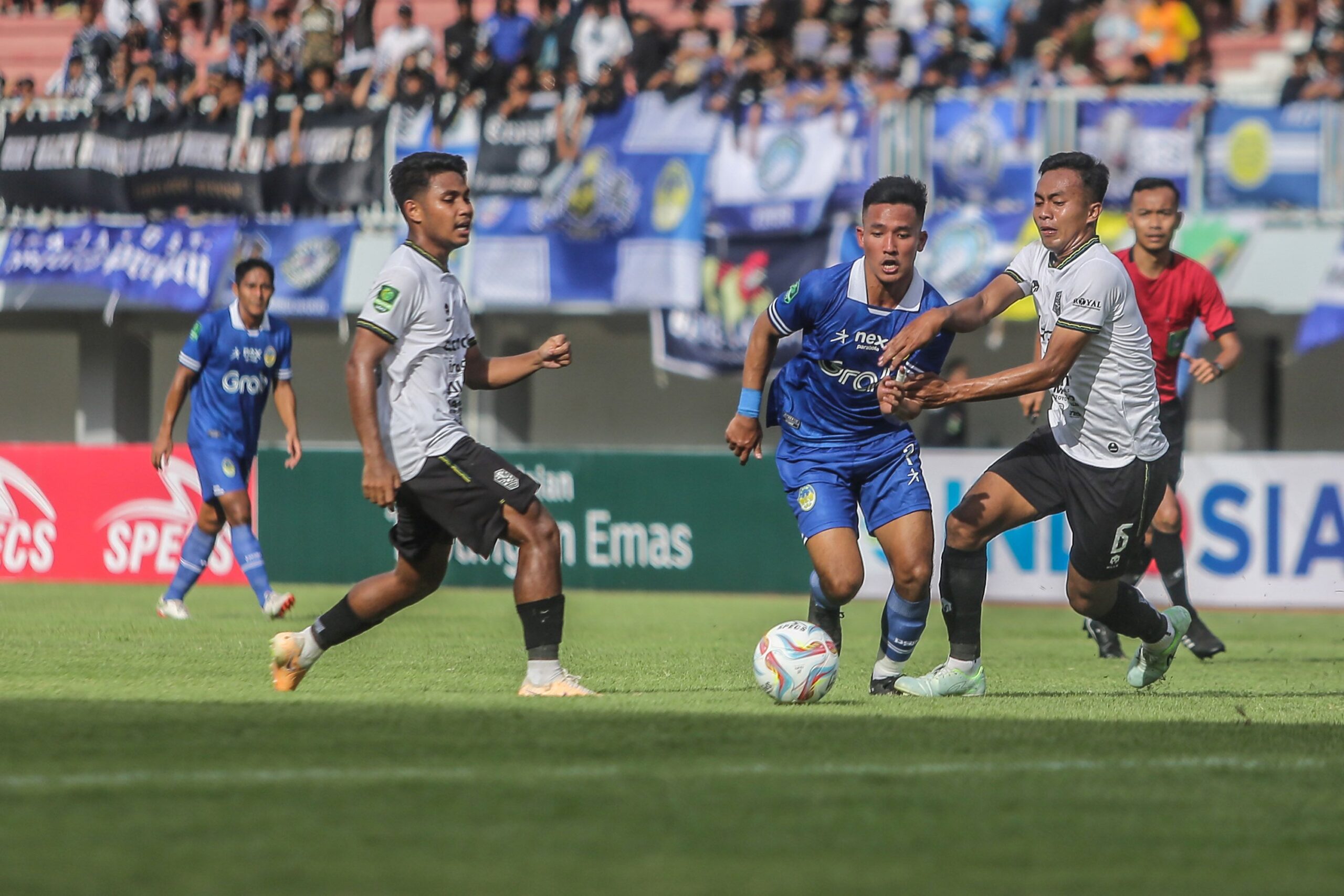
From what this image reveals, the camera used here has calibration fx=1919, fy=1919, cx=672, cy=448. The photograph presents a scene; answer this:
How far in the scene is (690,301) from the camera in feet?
64.3

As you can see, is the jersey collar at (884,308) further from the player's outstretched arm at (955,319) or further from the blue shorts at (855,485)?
the blue shorts at (855,485)

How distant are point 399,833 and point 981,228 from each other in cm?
→ 1464

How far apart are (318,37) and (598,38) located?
3350mm

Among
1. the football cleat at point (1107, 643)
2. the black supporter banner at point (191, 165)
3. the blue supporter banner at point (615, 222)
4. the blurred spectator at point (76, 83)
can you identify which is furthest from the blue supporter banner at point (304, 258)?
the football cleat at point (1107, 643)

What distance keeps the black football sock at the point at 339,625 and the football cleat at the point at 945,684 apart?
Result: 2177 millimetres

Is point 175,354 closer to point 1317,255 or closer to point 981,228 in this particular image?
point 981,228

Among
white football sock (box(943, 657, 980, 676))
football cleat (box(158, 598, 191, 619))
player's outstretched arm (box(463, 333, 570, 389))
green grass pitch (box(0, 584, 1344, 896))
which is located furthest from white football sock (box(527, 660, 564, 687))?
football cleat (box(158, 598, 191, 619))

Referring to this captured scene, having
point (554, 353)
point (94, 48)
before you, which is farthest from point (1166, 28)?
point (554, 353)

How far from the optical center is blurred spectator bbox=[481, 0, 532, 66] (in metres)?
20.5

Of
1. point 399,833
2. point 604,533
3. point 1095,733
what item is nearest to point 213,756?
point 399,833

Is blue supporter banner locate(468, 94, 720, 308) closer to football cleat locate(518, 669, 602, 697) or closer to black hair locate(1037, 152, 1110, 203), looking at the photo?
black hair locate(1037, 152, 1110, 203)

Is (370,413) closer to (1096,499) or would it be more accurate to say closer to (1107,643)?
(1096,499)

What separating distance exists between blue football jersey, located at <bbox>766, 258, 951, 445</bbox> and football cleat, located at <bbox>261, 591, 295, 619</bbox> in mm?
4907

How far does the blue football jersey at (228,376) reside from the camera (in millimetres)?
12273
